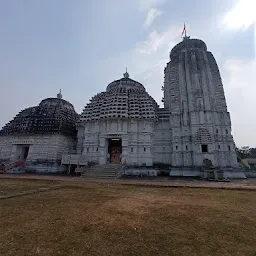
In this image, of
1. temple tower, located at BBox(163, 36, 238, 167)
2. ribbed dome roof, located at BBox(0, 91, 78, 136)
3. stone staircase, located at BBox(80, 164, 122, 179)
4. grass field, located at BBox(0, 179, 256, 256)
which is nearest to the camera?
grass field, located at BBox(0, 179, 256, 256)

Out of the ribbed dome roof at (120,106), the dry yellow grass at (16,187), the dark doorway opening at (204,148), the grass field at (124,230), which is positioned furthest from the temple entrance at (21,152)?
the dark doorway opening at (204,148)

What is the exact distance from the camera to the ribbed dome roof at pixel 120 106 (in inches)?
1075

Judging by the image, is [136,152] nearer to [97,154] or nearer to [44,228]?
[97,154]

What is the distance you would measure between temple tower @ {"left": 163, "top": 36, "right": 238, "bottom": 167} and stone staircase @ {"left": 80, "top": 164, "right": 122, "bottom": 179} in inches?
383

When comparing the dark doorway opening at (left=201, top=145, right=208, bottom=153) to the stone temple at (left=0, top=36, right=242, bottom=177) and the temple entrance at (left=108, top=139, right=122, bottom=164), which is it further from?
the temple entrance at (left=108, top=139, right=122, bottom=164)

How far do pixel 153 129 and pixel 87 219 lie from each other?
24022 millimetres

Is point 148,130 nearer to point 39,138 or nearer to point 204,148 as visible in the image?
point 204,148

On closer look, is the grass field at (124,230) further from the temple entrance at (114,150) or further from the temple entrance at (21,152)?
the temple entrance at (21,152)

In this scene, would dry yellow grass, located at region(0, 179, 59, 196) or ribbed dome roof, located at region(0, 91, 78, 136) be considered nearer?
dry yellow grass, located at region(0, 179, 59, 196)

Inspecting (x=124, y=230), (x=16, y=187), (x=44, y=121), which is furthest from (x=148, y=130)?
(x=124, y=230)

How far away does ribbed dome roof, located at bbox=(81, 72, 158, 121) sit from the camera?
89.6 feet

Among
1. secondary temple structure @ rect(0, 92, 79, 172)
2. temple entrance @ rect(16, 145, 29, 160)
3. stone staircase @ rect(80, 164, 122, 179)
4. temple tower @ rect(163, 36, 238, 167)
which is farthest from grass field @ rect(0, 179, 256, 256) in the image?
temple entrance @ rect(16, 145, 29, 160)

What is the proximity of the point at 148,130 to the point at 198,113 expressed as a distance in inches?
333

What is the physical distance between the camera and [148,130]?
27281 mm
